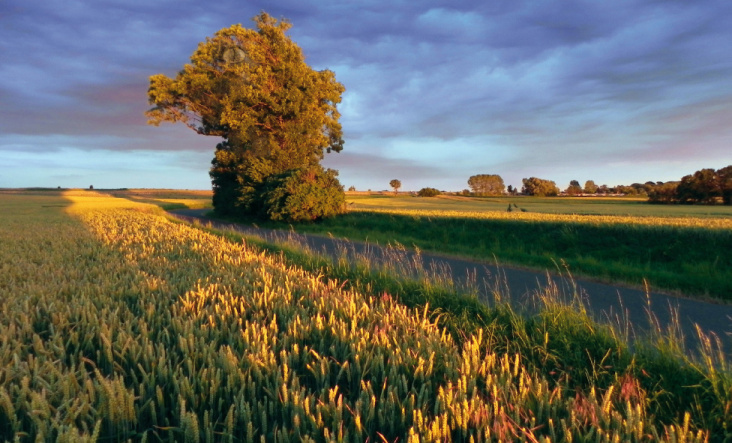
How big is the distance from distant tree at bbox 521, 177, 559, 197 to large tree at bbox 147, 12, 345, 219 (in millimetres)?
48247

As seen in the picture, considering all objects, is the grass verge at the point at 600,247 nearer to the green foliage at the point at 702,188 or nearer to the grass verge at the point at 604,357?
the grass verge at the point at 604,357

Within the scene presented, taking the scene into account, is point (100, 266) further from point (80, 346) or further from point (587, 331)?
point (587, 331)

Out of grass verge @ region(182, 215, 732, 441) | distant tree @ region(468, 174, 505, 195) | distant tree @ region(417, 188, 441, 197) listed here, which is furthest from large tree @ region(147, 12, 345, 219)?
distant tree @ region(468, 174, 505, 195)

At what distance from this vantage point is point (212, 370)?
6.65 ft

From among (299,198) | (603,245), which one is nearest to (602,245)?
(603,245)

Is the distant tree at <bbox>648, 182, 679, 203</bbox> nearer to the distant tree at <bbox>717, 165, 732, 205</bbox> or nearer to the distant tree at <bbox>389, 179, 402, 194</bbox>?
the distant tree at <bbox>717, 165, 732, 205</bbox>

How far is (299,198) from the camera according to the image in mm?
22297

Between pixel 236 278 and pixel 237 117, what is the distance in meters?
23.4

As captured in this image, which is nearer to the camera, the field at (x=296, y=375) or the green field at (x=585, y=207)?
the field at (x=296, y=375)

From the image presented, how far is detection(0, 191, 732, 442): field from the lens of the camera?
1744mm

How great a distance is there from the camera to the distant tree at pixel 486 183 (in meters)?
101

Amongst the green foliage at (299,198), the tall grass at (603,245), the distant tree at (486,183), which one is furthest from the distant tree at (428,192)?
the tall grass at (603,245)

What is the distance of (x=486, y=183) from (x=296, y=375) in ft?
350

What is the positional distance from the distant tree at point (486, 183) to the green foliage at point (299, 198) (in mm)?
83830
